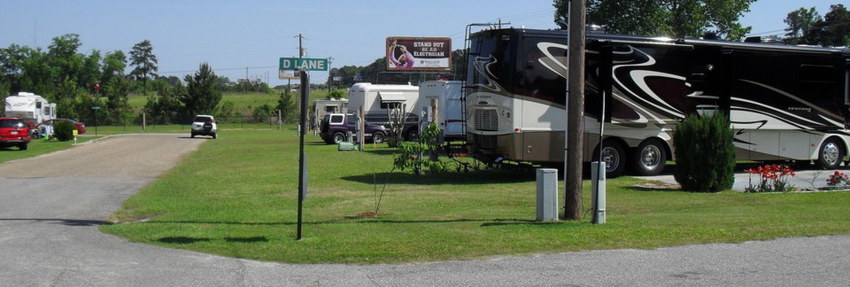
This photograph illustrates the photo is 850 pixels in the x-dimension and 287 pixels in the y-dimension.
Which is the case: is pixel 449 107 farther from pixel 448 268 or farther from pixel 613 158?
pixel 448 268

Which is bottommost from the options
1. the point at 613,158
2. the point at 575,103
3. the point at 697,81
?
the point at 613,158

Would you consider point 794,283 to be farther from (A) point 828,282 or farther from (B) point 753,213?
(B) point 753,213

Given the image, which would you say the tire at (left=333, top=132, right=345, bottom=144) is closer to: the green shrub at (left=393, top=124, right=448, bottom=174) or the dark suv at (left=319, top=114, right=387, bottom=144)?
the dark suv at (left=319, top=114, right=387, bottom=144)

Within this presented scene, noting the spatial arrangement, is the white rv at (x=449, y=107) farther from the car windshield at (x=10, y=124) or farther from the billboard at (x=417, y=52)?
the billboard at (x=417, y=52)

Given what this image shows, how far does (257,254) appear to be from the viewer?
906 centimetres

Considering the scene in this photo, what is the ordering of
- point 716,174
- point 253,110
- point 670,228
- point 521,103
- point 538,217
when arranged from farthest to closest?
point 253,110
point 521,103
point 716,174
point 538,217
point 670,228

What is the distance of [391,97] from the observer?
4262 cm

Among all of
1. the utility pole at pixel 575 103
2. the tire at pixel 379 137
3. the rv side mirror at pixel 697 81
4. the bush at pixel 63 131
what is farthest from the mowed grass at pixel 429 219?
the bush at pixel 63 131

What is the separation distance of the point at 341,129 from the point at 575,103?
31003 mm

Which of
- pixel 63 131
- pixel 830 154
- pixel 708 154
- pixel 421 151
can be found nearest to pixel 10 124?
pixel 63 131

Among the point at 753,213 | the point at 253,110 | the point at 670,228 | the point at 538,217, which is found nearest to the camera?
the point at 670,228

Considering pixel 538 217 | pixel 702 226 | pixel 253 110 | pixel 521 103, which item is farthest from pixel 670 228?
pixel 253 110

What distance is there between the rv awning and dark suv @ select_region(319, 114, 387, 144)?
177 centimetres

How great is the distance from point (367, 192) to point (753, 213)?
734 cm
